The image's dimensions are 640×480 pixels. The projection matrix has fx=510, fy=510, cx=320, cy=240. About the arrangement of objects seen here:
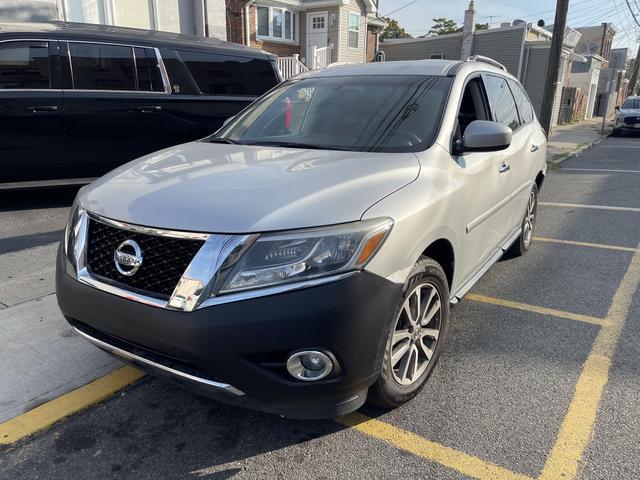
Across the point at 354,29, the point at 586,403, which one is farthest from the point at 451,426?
the point at 354,29

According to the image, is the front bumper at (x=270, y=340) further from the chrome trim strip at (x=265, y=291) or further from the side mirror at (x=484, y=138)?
the side mirror at (x=484, y=138)

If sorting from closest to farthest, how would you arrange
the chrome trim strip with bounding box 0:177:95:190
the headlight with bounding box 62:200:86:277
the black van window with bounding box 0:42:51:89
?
the headlight with bounding box 62:200:86:277, the black van window with bounding box 0:42:51:89, the chrome trim strip with bounding box 0:177:95:190

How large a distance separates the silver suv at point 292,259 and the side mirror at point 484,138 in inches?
0.5

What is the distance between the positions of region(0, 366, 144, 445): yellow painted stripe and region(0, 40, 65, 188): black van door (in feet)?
12.5

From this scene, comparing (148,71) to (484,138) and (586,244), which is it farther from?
(586,244)

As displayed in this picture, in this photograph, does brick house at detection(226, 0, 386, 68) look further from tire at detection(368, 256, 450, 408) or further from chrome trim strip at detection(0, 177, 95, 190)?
tire at detection(368, 256, 450, 408)

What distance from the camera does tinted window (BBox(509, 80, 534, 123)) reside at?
482 centimetres

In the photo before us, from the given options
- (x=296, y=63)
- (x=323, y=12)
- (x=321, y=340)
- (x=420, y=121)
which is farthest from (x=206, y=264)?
(x=323, y=12)

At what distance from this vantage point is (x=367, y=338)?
7.01 ft

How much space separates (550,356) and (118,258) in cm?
268

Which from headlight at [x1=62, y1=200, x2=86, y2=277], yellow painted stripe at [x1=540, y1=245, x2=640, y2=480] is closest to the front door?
yellow painted stripe at [x1=540, y1=245, x2=640, y2=480]

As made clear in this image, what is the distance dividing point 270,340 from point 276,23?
2271cm

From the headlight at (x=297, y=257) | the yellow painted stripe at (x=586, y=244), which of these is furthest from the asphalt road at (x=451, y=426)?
the yellow painted stripe at (x=586, y=244)

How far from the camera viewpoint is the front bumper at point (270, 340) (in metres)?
2.00
